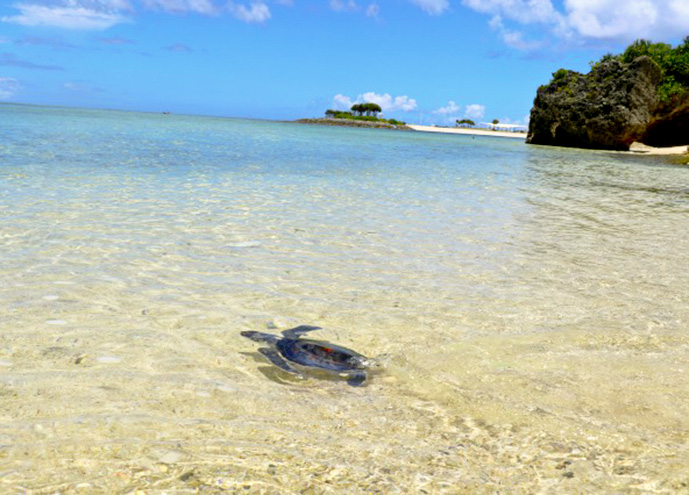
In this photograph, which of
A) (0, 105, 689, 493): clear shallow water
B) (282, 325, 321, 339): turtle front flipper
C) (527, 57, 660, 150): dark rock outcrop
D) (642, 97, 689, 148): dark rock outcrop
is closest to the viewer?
(0, 105, 689, 493): clear shallow water

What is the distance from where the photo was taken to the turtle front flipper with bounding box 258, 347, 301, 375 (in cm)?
358

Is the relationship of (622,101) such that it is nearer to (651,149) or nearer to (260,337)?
(651,149)

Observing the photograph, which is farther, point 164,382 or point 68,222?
point 68,222

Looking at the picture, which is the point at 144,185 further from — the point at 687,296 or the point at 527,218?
the point at 687,296

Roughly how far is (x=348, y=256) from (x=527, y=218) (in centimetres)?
492

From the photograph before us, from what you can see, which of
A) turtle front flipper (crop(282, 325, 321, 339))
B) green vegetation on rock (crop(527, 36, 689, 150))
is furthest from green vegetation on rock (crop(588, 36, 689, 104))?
turtle front flipper (crop(282, 325, 321, 339))

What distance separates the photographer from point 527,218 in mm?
10055

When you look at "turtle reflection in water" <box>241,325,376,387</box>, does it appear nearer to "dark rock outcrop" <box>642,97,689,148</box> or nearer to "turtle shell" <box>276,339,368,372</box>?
"turtle shell" <box>276,339,368,372</box>

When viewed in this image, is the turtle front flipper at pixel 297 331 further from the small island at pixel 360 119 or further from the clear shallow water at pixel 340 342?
the small island at pixel 360 119

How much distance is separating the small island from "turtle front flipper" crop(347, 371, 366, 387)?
13007cm

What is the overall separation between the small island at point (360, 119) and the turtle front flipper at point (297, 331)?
12926cm

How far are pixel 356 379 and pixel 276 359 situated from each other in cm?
60

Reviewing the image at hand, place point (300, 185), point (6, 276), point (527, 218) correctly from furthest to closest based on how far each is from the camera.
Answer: point (300, 185), point (527, 218), point (6, 276)

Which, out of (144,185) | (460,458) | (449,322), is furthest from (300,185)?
(460,458)
